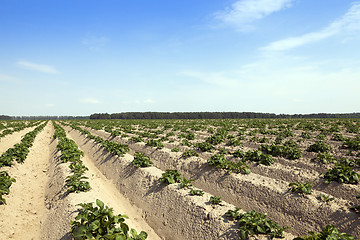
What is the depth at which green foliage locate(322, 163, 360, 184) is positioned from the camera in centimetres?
752

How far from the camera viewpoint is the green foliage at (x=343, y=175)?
24.7 feet

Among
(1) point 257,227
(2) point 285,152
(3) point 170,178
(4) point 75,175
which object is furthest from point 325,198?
(4) point 75,175

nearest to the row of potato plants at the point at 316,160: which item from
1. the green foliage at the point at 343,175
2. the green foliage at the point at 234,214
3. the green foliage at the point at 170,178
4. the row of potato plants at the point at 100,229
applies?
the green foliage at the point at 343,175

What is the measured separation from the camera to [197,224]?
6.54 m

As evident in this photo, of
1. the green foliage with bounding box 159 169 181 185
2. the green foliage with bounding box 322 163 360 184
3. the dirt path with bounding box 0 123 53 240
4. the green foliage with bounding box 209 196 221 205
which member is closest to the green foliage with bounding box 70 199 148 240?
the dirt path with bounding box 0 123 53 240

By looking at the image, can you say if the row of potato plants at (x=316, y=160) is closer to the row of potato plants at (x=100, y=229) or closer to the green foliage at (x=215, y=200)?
the green foliage at (x=215, y=200)

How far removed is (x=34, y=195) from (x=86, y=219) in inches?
242

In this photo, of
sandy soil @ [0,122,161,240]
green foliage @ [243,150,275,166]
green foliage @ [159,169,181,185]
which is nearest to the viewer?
sandy soil @ [0,122,161,240]

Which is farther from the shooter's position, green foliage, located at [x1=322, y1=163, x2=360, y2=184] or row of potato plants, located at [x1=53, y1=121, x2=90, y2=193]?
row of potato plants, located at [x1=53, y1=121, x2=90, y2=193]

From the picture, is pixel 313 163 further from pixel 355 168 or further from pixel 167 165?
pixel 167 165

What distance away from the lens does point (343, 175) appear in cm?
755

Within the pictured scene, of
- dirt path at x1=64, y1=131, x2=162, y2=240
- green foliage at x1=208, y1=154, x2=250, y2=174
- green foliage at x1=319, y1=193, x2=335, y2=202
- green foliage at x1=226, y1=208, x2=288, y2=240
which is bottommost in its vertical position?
dirt path at x1=64, y1=131, x2=162, y2=240

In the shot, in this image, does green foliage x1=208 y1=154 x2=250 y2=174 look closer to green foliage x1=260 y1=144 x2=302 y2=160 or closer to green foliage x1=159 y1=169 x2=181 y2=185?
green foliage x1=159 y1=169 x2=181 y2=185

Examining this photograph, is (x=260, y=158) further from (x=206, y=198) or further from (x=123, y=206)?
(x=123, y=206)
